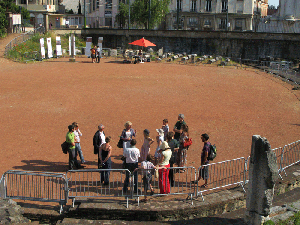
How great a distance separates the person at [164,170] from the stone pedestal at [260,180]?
202 centimetres

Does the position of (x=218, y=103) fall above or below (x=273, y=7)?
below

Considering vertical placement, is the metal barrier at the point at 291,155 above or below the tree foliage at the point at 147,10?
below

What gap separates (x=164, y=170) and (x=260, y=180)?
231 centimetres

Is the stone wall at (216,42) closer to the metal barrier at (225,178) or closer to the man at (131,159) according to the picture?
the metal barrier at (225,178)

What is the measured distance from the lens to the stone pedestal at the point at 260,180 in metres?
7.82

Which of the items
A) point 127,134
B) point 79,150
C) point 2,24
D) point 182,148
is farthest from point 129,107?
point 2,24

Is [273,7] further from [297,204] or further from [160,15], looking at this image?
[297,204]

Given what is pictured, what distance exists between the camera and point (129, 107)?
17969 mm

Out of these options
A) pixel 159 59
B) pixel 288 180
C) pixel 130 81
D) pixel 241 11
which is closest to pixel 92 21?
pixel 241 11

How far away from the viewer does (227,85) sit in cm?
2370

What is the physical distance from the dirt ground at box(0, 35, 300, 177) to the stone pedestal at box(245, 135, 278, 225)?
3531 mm

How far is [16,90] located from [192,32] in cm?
2826

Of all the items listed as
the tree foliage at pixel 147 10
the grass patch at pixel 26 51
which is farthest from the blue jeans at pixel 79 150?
the tree foliage at pixel 147 10

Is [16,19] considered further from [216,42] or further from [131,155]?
[131,155]
